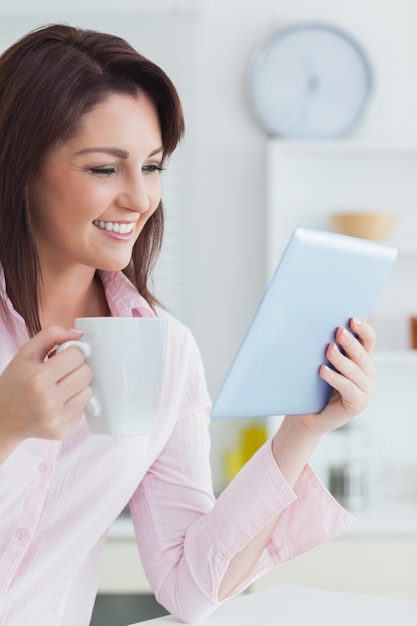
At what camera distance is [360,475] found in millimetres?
3186

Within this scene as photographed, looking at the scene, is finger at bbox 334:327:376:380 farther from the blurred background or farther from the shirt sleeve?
the blurred background

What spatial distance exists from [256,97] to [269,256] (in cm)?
56

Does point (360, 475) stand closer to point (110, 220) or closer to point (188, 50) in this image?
point (188, 50)

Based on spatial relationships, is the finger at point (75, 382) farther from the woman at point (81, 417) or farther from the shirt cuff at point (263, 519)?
the shirt cuff at point (263, 519)

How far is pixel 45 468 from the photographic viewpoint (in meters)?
1.36

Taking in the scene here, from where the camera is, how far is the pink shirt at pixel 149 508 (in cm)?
134

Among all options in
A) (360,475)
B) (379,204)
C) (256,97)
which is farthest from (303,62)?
(360,475)

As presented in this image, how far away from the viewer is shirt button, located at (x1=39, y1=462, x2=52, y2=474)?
4.45ft

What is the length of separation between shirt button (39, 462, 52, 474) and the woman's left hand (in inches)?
→ 14.9

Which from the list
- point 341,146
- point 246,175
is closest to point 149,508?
point 341,146

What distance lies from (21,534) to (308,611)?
397 millimetres

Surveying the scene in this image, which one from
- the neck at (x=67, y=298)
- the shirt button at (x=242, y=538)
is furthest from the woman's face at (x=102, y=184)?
the shirt button at (x=242, y=538)

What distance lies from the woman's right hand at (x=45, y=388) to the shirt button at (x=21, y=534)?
35 centimetres

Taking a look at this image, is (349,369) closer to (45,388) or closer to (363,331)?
(363,331)
